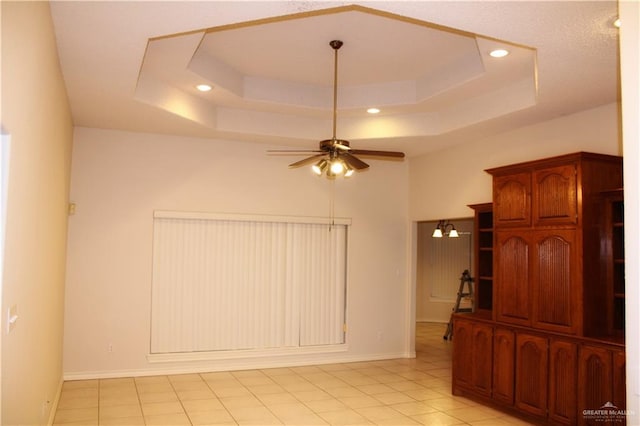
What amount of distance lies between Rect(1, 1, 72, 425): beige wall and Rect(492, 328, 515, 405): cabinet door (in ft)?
13.5

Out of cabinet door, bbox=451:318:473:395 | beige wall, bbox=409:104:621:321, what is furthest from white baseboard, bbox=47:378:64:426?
beige wall, bbox=409:104:621:321

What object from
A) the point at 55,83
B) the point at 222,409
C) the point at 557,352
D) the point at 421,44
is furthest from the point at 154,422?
the point at 421,44

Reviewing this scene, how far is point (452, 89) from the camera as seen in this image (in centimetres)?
538

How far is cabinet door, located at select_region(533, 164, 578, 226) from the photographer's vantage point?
4.62 metres

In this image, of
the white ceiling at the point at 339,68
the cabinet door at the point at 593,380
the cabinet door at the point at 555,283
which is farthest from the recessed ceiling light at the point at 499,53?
the cabinet door at the point at 593,380

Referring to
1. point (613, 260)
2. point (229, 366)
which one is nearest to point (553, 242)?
point (613, 260)

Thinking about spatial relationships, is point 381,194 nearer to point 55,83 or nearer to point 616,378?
point 616,378

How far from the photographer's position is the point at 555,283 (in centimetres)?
475

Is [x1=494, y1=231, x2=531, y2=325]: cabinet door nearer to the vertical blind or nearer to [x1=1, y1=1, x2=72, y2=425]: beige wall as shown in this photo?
the vertical blind

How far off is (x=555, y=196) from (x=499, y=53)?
1.44m

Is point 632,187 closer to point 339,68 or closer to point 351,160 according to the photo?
point 351,160

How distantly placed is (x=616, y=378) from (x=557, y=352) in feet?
1.92

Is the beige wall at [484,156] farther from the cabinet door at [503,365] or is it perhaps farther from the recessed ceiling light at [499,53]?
the cabinet door at [503,365]

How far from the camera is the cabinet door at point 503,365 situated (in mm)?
5105
